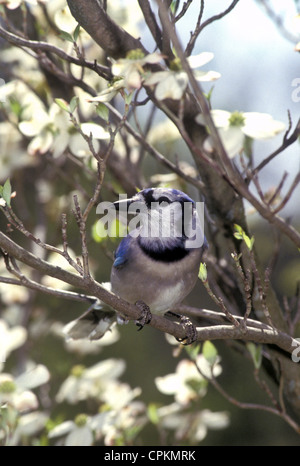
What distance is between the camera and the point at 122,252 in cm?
215

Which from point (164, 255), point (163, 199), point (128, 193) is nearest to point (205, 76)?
point (163, 199)

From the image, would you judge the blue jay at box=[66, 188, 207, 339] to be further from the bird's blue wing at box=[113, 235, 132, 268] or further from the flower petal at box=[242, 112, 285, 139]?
the flower petal at box=[242, 112, 285, 139]

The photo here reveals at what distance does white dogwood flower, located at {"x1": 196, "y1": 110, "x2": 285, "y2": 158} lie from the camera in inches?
66.4

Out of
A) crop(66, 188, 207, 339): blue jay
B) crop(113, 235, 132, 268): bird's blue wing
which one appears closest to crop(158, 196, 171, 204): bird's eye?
crop(66, 188, 207, 339): blue jay

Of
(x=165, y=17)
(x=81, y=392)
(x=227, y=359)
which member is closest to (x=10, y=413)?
(x=81, y=392)

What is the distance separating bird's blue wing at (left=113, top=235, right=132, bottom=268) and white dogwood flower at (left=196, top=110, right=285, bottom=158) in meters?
0.56

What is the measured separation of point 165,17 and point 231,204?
3.19 feet

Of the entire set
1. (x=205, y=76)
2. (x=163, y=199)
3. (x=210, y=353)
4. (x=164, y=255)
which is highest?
(x=205, y=76)

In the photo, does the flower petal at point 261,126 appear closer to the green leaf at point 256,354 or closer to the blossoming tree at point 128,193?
the blossoming tree at point 128,193

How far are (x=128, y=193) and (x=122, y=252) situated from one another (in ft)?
1.01

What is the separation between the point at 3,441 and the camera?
6.70 feet

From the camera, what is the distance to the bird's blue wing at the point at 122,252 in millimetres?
2133

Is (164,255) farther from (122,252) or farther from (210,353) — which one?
(210,353)
